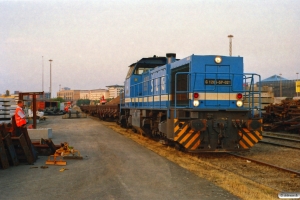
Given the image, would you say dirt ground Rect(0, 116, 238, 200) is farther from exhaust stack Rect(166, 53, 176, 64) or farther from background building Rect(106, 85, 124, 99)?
background building Rect(106, 85, 124, 99)

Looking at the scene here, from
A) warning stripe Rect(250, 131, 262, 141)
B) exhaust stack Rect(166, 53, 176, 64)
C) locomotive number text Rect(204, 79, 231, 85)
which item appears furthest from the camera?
exhaust stack Rect(166, 53, 176, 64)

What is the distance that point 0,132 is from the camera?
8.33m

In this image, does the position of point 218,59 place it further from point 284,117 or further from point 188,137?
point 284,117

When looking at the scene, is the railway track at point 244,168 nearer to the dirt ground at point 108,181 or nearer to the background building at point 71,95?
the dirt ground at point 108,181

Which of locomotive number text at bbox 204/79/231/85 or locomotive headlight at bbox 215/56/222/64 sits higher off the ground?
locomotive headlight at bbox 215/56/222/64

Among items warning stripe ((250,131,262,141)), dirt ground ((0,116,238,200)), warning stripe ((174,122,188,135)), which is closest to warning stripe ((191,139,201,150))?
warning stripe ((174,122,188,135))

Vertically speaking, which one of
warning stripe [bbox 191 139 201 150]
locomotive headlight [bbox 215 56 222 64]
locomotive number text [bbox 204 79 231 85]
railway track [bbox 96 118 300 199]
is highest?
locomotive headlight [bbox 215 56 222 64]

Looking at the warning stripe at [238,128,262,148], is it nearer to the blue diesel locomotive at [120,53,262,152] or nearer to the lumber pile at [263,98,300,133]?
the blue diesel locomotive at [120,53,262,152]

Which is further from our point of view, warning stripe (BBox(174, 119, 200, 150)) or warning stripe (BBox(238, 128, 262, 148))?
warning stripe (BBox(238, 128, 262, 148))

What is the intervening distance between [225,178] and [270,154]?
4.27 meters

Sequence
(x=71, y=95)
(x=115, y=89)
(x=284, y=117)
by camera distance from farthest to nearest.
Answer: (x=71, y=95)
(x=115, y=89)
(x=284, y=117)

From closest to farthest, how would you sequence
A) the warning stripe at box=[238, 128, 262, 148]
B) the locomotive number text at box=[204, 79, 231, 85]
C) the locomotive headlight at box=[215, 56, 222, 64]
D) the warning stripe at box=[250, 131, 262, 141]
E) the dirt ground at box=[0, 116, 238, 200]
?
the dirt ground at box=[0, 116, 238, 200]
the warning stripe at box=[238, 128, 262, 148]
the warning stripe at box=[250, 131, 262, 141]
the locomotive number text at box=[204, 79, 231, 85]
the locomotive headlight at box=[215, 56, 222, 64]

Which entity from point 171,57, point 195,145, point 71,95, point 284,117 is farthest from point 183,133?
point 71,95

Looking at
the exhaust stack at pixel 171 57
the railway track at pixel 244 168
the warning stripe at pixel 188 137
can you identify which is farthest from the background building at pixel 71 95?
the warning stripe at pixel 188 137
